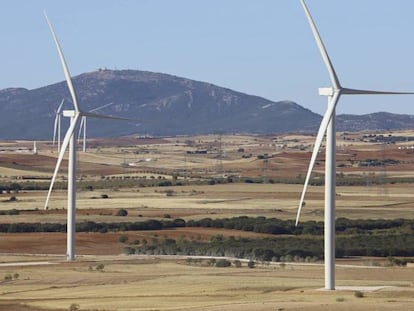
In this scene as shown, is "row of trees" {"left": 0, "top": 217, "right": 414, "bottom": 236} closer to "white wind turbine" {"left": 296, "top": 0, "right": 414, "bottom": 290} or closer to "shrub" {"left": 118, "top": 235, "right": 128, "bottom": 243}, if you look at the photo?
"shrub" {"left": 118, "top": 235, "right": 128, "bottom": 243}

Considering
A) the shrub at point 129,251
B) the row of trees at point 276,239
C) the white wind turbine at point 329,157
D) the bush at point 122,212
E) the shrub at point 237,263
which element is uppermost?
the white wind turbine at point 329,157

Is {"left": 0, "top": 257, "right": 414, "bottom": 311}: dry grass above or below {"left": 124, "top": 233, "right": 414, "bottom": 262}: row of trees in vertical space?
below

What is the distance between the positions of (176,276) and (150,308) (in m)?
17.3

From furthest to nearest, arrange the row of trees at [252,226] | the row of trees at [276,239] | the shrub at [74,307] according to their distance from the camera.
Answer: the row of trees at [252,226] → the row of trees at [276,239] → the shrub at [74,307]

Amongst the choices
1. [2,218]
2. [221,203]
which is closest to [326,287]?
[2,218]

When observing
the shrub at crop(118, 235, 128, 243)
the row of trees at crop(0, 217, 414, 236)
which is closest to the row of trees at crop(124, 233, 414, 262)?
the shrub at crop(118, 235, 128, 243)

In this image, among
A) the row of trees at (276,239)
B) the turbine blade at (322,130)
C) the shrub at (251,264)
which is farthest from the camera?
the row of trees at (276,239)

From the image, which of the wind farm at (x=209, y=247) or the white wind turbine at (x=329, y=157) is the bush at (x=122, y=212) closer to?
the wind farm at (x=209, y=247)

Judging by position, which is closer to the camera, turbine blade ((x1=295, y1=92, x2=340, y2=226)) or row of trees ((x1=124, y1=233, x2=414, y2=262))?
turbine blade ((x1=295, y1=92, x2=340, y2=226))

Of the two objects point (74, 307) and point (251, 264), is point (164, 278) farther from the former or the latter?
point (74, 307)

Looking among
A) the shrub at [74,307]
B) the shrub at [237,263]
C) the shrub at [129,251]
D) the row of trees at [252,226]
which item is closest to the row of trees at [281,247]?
the shrub at [129,251]

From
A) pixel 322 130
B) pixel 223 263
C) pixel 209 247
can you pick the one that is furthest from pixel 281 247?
pixel 322 130

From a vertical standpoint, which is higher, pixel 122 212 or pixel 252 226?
pixel 122 212

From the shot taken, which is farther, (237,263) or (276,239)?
(276,239)
